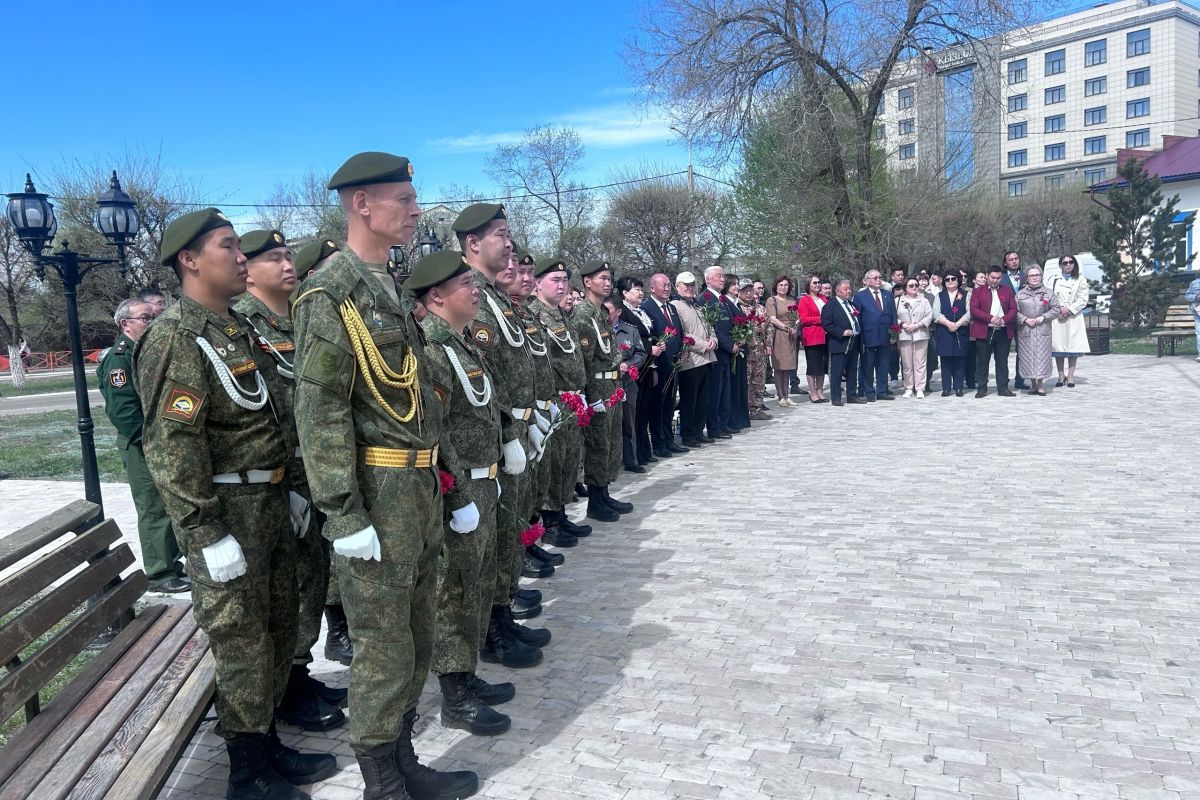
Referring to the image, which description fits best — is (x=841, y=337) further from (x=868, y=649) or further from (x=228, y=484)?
(x=228, y=484)

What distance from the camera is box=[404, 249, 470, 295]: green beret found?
3586mm

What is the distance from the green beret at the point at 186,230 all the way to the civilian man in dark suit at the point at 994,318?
11.7 m

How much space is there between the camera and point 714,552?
19.7ft

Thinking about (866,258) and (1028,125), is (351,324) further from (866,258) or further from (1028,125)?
(1028,125)

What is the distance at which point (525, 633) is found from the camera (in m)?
4.50

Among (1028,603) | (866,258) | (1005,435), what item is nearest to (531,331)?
(1028,603)

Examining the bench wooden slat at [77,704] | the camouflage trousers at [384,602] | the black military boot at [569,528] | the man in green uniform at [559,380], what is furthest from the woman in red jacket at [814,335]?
the camouflage trousers at [384,602]

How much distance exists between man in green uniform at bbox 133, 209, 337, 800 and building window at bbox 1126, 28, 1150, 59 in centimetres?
7668

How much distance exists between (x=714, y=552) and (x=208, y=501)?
12.4ft

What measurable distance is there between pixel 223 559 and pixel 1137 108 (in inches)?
3031

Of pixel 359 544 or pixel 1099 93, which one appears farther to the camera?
pixel 1099 93

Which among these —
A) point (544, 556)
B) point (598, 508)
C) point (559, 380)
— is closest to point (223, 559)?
point (544, 556)

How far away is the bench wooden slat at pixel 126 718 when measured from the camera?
101 inches

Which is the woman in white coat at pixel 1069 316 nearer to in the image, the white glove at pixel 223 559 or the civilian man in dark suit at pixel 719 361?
the civilian man in dark suit at pixel 719 361
